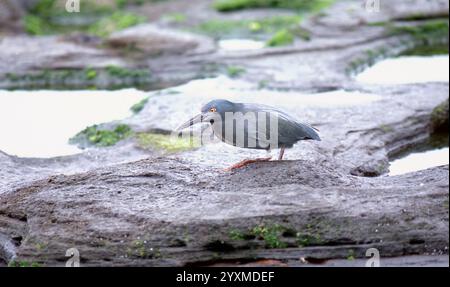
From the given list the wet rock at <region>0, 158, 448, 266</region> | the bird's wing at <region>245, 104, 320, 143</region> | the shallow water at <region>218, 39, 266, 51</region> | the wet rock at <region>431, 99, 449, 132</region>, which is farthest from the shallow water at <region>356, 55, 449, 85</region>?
the wet rock at <region>0, 158, 448, 266</region>

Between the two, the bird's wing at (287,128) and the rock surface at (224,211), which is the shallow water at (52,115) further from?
the bird's wing at (287,128)

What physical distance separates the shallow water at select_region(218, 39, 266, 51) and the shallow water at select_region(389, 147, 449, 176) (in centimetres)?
652

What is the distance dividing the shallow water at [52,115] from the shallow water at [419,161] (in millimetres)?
4424

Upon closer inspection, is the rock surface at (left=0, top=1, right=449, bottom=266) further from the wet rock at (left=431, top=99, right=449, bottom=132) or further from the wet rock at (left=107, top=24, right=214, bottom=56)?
the wet rock at (left=107, top=24, right=214, bottom=56)

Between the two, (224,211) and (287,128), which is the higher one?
(287,128)

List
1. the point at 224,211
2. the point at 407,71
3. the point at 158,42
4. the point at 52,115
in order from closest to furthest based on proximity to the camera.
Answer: the point at 224,211
the point at 52,115
the point at 407,71
the point at 158,42

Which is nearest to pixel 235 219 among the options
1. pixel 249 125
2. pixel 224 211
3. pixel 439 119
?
pixel 224 211

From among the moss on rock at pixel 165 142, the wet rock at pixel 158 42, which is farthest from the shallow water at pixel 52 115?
the wet rock at pixel 158 42

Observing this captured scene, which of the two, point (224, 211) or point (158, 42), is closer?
point (224, 211)

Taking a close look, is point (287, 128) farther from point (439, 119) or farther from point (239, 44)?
point (239, 44)

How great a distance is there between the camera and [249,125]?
793 cm

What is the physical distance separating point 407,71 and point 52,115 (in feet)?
21.4

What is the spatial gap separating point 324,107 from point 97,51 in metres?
6.30
